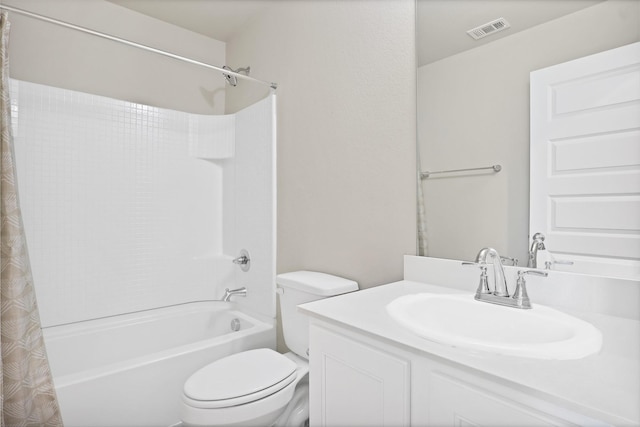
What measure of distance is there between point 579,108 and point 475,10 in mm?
537

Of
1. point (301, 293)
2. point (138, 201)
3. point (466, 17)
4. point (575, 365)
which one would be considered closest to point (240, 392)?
point (301, 293)

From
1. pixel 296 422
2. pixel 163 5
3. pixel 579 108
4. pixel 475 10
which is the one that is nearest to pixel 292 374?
pixel 296 422

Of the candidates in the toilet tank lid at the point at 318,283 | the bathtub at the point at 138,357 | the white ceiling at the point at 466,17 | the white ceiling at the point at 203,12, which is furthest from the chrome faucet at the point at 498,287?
the white ceiling at the point at 203,12

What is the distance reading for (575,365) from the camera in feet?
2.11

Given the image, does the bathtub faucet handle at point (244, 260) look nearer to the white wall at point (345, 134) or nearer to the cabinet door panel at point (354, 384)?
the white wall at point (345, 134)

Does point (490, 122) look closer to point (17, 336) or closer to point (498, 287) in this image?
point (498, 287)

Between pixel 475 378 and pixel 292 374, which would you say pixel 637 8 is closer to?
pixel 475 378

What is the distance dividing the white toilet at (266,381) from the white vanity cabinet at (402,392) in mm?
361

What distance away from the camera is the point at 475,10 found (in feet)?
4.08

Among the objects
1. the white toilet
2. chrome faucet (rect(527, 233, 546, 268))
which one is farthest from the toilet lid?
chrome faucet (rect(527, 233, 546, 268))

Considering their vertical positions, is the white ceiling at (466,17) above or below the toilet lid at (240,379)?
above

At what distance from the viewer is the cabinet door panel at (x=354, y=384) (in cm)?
80

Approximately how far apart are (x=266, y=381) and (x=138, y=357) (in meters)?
0.78

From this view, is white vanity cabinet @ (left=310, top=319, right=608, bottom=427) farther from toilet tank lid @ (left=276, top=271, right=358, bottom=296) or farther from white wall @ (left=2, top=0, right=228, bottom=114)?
white wall @ (left=2, top=0, right=228, bottom=114)
